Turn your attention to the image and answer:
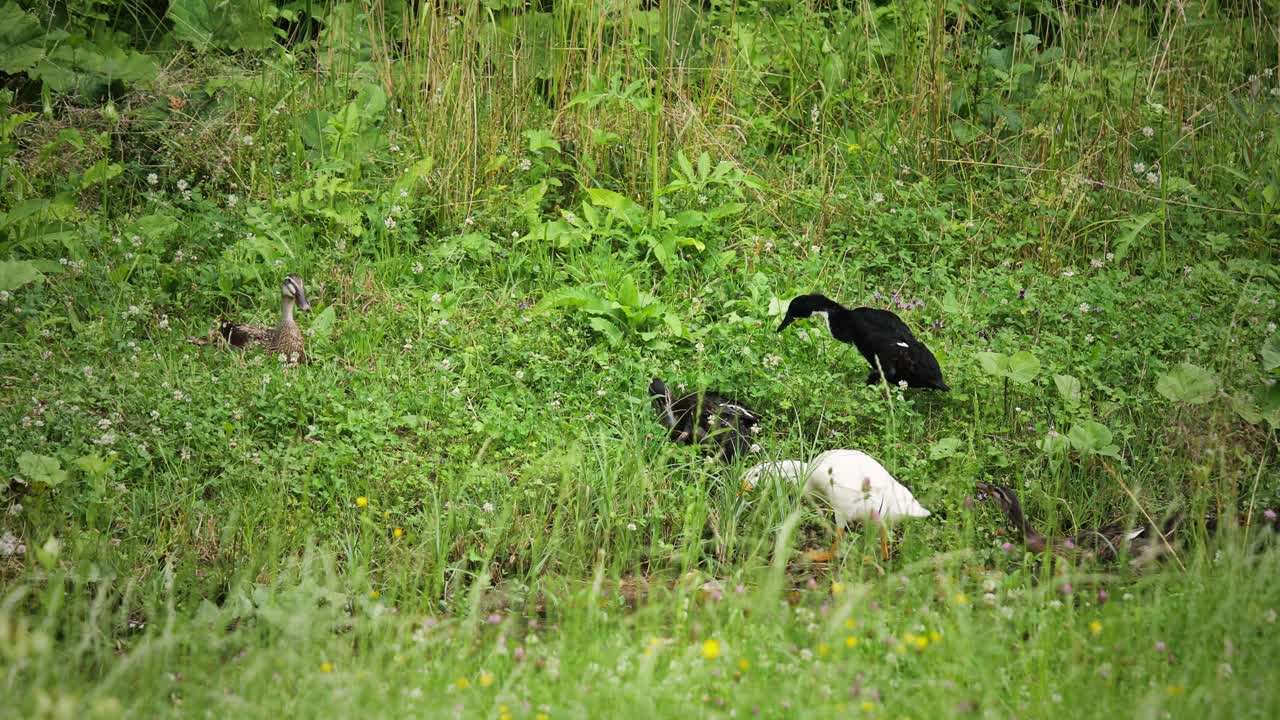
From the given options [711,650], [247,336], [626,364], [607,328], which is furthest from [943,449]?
[247,336]

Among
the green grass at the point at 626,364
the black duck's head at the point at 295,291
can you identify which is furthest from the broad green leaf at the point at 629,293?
the black duck's head at the point at 295,291

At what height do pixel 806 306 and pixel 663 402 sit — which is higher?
pixel 806 306

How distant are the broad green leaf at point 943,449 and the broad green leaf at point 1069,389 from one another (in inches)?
19.2

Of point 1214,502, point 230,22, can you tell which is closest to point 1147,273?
point 1214,502

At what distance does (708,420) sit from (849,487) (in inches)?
26.0

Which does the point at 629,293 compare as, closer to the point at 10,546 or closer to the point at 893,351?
the point at 893,351

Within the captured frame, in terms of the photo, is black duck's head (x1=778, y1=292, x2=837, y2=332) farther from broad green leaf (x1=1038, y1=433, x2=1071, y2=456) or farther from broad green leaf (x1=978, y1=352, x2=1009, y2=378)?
broad green leaf (x1=1038, y1=433, x2=1071, y2=456)

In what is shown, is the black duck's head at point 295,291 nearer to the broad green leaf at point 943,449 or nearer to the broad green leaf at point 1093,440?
the broad green leaf at point 943,449

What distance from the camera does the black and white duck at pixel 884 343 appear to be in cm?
466

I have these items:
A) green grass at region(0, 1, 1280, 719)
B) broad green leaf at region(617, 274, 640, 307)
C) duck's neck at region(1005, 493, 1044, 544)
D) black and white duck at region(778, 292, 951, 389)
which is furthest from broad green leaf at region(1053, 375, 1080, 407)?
broad green leaf at region(617, 274, 640, 307)

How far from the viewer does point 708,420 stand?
15.0 feet

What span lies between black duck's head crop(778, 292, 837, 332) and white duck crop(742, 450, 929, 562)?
2.97ft

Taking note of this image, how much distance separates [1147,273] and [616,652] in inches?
155

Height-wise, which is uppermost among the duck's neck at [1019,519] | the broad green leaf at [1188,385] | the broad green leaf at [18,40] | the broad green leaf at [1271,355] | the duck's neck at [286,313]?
the broad green leaf at [18,40]
